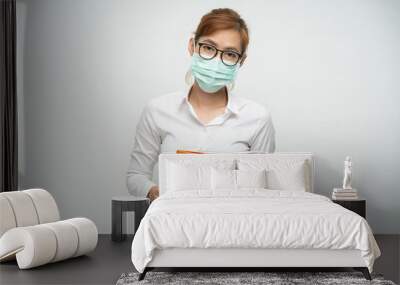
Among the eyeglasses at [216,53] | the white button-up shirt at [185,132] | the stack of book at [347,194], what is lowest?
the stack of book at [347,194]

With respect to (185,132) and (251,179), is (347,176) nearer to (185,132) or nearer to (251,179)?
(251,179)

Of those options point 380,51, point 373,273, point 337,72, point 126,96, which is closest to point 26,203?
point 126,96

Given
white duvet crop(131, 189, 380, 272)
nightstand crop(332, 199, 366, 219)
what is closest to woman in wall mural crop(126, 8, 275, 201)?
nightstand crop(332, 199, 366, 219)

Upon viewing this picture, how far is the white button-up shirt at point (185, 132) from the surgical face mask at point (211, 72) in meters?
0.15

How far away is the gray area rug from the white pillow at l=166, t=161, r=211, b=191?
112 centimetres

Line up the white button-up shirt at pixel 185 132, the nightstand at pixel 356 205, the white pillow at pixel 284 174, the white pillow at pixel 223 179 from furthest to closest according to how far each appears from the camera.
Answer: the white button-up shirt at pixel 185 132, the nightstand at pixel 356 205, the white pillow at pixel 284 174, the white pillow at pixel 223 179

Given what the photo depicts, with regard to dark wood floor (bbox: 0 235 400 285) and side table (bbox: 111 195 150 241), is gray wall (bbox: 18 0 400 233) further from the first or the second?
dark wood floor (bbox: 0 235 400 285)

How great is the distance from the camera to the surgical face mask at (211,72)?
6.69 metres

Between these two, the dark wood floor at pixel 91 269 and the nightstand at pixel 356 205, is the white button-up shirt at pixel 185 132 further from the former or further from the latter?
the dark wood floor at pixel 91 269

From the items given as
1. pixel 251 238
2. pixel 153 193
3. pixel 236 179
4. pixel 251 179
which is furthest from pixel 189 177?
pixel 251 238

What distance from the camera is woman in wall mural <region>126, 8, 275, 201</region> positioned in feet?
21.9

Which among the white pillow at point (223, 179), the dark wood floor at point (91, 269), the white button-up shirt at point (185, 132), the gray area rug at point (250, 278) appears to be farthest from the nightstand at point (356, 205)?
the gray area rug at point (250, 278)

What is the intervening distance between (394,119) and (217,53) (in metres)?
1.94

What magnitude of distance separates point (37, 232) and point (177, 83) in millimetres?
2451
